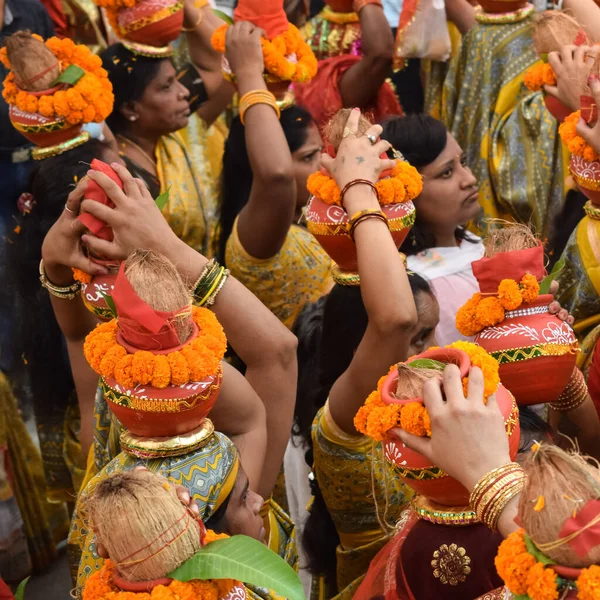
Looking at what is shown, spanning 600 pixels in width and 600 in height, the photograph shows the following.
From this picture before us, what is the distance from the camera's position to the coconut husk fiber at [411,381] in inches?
74.9

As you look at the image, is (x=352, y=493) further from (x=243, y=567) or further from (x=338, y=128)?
(x=243, y=567)

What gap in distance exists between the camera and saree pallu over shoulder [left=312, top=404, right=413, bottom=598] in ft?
9.30

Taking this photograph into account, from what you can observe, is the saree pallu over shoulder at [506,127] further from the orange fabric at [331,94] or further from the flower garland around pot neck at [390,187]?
the flower garland around pot neck at [390,187]

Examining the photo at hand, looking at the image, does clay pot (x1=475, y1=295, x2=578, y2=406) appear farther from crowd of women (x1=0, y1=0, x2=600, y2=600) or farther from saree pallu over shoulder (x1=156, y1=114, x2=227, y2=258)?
saree pallu over shoulder (x1=156, y1=114, x2=227, y2=258)

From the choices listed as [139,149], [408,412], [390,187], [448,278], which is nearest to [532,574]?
[408,412]

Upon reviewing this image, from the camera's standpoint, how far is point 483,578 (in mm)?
1941

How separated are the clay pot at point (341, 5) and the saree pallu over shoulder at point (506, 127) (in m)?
0.65

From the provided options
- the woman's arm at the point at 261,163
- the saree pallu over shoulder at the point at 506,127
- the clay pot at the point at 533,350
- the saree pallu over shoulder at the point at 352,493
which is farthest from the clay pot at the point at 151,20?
the clay pot at the point at 533,350

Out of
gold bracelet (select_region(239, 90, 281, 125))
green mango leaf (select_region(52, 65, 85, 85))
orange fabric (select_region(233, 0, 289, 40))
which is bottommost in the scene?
gold bracelet (select_region(239, 90, 281, 125))

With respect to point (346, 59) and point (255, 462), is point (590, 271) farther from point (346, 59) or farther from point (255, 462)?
point (346, 59)

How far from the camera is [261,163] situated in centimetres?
349

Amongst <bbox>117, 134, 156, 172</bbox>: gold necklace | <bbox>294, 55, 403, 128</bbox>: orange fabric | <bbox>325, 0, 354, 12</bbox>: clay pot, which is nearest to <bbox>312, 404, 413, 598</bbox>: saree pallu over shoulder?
<bbox>117, 134, 156, 172</bbox>: gold necklace

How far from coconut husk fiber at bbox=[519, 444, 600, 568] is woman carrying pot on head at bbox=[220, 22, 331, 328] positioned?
7.19ft

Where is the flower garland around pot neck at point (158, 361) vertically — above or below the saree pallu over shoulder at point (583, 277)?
above
